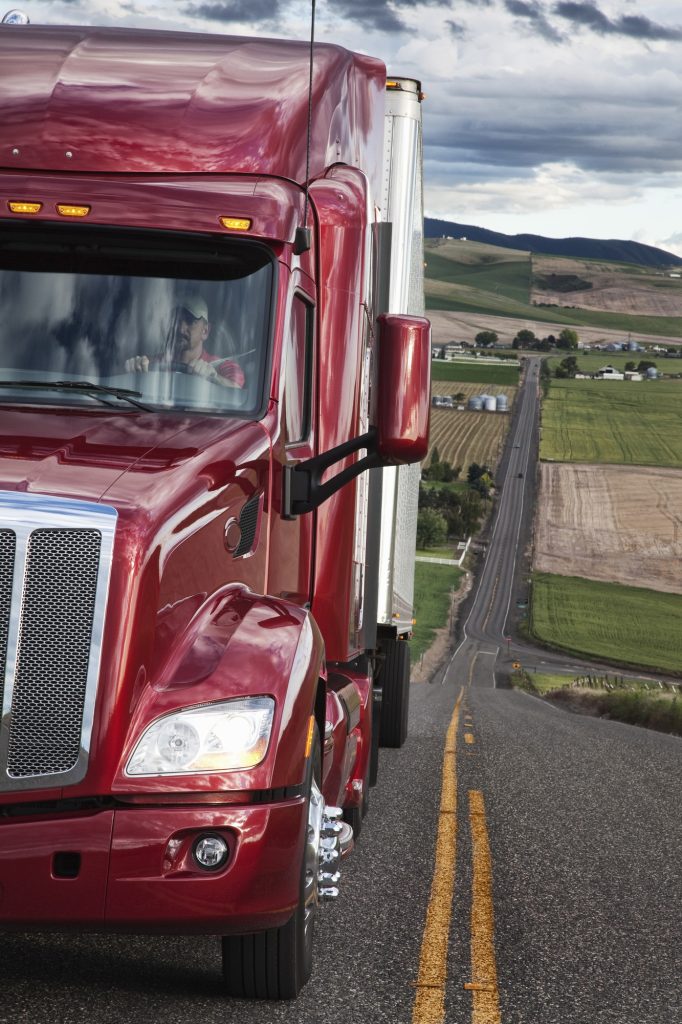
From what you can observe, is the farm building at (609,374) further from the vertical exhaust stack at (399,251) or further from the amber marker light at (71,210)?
the amber marker light at (71,210)

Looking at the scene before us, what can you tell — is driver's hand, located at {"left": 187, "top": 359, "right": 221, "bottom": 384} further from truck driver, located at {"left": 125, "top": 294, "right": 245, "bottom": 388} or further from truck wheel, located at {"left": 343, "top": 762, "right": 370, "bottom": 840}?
truck wheel, located at {"left": 343, "top": 762, "right": 370, "bottom": 840}

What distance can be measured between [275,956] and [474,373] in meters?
146

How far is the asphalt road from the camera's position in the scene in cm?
485

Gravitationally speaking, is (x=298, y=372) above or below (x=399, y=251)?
below

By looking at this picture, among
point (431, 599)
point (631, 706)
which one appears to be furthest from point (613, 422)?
point (631, 706)

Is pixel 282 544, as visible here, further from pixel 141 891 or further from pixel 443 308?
pixel 443 308

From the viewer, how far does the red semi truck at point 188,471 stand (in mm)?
4211

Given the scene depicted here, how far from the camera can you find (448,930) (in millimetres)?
5973

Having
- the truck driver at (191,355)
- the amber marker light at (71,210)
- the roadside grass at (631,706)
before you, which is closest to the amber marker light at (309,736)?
the truck driver at (191,355)

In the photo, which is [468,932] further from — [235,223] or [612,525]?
[612,525]

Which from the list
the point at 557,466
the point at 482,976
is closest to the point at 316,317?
the point at 482,976

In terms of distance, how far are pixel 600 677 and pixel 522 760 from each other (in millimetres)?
51592

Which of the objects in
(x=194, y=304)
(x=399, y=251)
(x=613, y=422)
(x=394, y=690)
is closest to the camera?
(x=194, y=304)

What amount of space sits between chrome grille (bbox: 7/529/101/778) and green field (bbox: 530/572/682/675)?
209 ft
